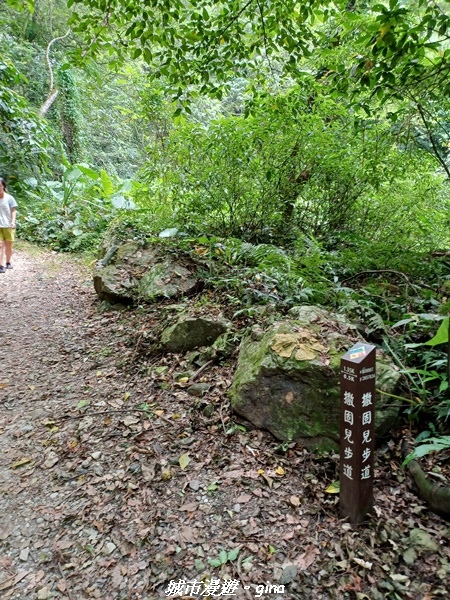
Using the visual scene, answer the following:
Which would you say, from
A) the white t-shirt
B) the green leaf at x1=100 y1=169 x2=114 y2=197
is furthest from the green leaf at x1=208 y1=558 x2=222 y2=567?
the green leaf at x1=100 y1=169 x2=114 y2=197

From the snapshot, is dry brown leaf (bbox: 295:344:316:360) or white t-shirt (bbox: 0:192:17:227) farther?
white t-shirt (bbox: 0:192:17:227)

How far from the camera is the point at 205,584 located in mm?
1732

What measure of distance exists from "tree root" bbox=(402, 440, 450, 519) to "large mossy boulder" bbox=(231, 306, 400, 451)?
288 mm

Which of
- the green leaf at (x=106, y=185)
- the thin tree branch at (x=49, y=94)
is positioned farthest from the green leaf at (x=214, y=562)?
the thin tree branch at (x=49, y=94)

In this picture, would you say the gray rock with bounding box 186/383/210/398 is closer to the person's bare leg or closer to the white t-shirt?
the white t-shirt

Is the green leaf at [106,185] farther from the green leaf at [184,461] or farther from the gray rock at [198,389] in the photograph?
the green leaf at [184,461]

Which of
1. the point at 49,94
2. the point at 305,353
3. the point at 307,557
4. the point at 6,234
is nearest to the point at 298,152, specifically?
the point at 305,353

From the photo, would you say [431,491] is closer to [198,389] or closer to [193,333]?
[198,389]

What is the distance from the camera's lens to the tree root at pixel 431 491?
1.88 meters

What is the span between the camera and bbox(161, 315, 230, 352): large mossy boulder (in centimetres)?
347

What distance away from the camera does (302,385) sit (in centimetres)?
246

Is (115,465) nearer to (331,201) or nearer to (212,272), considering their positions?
(212,272)

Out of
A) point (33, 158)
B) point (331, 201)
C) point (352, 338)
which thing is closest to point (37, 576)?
point (352, 338)

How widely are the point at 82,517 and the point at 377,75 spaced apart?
3.64 m
